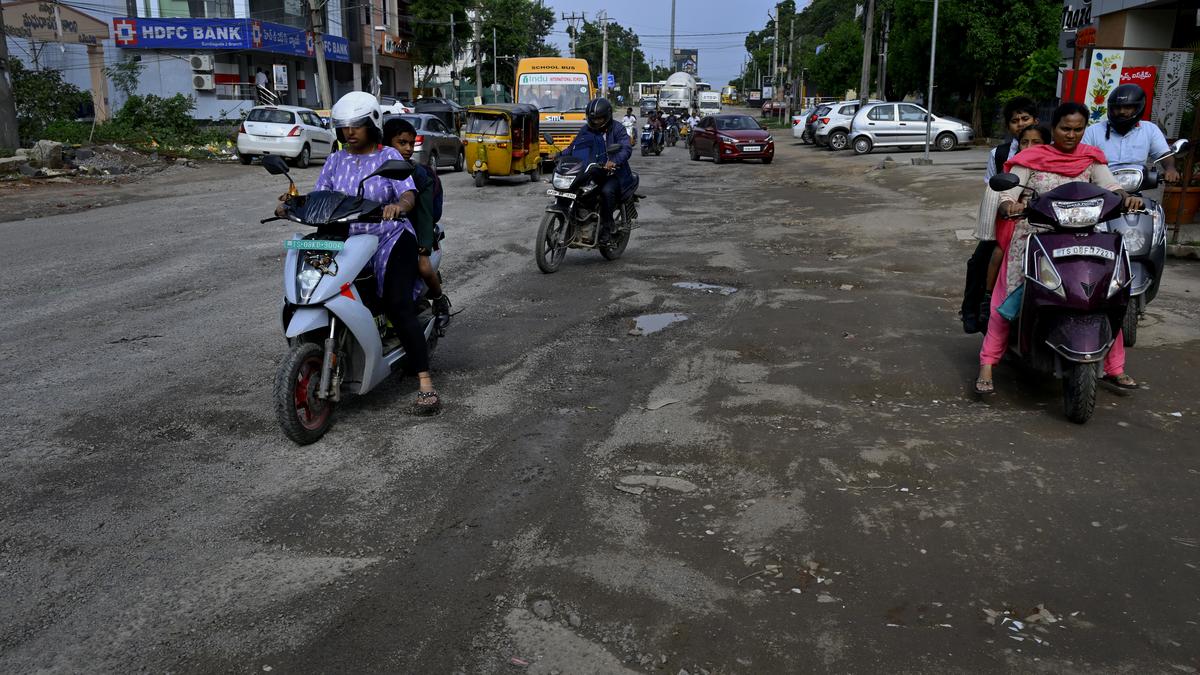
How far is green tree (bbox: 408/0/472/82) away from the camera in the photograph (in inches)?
2383

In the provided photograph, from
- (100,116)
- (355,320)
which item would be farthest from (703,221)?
(100,116)

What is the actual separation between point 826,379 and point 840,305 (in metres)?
2.39

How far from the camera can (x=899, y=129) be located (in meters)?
31.6

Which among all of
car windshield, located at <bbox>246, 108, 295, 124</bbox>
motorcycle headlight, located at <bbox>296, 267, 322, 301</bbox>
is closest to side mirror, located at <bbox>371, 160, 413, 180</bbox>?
motorcycle headlight, located at <bbox>296, 267, 322, 301</bbox>

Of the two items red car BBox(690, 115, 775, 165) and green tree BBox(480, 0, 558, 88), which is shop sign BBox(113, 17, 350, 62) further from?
green tree BBox(480, 0, 558, 88)

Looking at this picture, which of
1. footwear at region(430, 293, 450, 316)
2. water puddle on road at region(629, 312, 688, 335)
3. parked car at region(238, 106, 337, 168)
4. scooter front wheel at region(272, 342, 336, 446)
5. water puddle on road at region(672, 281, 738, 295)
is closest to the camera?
scooter front wheel at region(272, 342, 336, 446)

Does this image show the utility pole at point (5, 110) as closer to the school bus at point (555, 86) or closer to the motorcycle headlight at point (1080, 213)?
the school bus at point (555, 86)

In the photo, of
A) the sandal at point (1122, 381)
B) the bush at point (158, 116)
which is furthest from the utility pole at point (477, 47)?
the sandal at point (1122, 381)

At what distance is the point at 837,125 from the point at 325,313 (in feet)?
105

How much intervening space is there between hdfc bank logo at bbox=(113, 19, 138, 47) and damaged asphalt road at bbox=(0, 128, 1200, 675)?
3396 cm

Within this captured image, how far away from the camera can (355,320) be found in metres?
4.99

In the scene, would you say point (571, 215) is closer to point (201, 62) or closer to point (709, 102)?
point (201, 62)

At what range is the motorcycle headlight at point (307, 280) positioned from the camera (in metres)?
4.86

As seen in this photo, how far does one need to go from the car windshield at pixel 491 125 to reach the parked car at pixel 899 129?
615 inches
